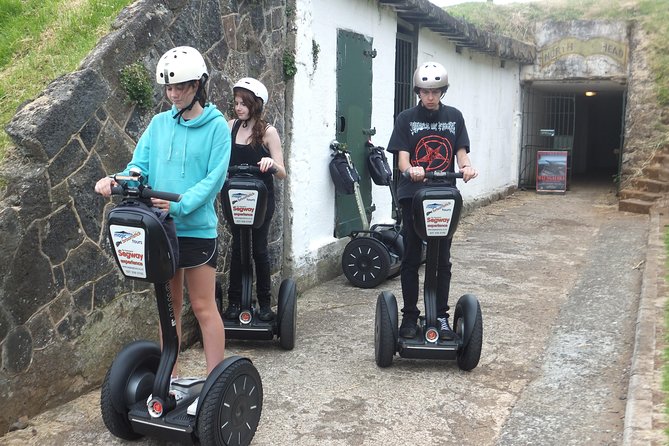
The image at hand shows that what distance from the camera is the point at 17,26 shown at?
5477 mm

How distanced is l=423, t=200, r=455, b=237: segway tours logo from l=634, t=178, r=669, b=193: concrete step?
9.65 m

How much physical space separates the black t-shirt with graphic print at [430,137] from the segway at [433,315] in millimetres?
281

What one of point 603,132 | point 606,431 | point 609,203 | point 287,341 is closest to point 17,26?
point 287,341

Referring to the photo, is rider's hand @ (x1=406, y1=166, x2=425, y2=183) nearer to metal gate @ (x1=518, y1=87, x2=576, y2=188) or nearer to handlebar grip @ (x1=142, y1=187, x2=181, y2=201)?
handlebar grip @ (x1=142, y1=187, x2=181, y2=201)

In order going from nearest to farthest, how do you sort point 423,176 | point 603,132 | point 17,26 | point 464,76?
point 423,176
point 17,26
point 464,76
point 603,132

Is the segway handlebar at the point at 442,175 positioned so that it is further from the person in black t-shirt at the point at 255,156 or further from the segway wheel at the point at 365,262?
the segway wheel at the point at 365,262

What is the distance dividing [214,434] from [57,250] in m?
1.49

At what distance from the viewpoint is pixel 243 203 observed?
16.2 ft

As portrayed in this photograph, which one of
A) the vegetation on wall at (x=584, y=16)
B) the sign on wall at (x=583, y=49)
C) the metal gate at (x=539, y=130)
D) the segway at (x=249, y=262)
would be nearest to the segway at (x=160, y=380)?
the segway at (x=249, y=262)

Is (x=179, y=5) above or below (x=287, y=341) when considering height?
above

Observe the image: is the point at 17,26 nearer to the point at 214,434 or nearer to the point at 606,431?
the point at 214,434

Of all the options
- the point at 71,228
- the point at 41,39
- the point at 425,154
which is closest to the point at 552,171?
the point at 425,154

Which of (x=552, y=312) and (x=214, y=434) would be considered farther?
(x=552, y=312)

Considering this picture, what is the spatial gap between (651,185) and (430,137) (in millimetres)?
9523
